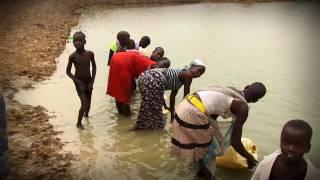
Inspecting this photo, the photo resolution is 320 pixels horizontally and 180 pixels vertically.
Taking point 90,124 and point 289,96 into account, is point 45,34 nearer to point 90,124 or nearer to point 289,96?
point 90,124

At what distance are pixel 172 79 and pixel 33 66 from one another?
4805 millimetres

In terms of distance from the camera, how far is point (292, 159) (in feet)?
9.57

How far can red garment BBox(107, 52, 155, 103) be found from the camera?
661 centimetres

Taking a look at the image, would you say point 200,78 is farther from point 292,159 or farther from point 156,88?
point 292,159

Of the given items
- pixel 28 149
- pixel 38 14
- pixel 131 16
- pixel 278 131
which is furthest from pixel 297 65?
pixel 38 14

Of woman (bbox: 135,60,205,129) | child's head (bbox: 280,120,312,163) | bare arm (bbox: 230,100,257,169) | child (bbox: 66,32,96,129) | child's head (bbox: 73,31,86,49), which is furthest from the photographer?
child (bbox: 66,32,96,129)

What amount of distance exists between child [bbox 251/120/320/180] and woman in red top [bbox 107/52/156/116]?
384 cm

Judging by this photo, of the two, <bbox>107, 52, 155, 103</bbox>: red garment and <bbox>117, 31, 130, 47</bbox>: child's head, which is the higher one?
<bbox>117, 31, 130, 47</bbox>: child's head

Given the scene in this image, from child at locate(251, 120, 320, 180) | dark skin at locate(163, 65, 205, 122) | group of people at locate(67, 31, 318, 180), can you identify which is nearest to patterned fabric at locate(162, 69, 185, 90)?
group of people at locate(67, 31, 318, 180)

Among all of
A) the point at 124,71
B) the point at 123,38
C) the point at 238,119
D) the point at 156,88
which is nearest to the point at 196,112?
the point at 238,119

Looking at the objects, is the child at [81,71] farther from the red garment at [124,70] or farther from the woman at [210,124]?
the woman at [210,124]

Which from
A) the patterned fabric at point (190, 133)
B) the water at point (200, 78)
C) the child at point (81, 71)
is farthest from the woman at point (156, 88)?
the patterned fabric at point (190, 133)

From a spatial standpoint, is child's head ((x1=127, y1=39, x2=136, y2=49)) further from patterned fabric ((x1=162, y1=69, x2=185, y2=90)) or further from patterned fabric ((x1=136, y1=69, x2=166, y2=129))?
patterned fabric ((x1=162, y1=69, x2=185, y2=90))

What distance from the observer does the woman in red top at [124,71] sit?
6609 millimetres
